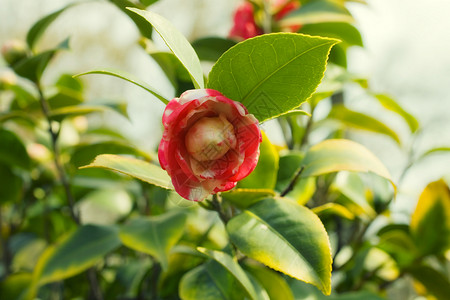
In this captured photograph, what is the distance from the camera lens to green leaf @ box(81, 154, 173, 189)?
1.32ft

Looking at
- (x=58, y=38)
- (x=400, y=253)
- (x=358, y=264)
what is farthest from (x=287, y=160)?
(x=58, y=38)

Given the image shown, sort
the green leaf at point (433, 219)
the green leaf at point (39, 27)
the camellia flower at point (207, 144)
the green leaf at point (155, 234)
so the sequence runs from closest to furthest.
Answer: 1. the camellia flower at point (207, 144)
2. the green leaf at point (155, 234)
3. the green leaf at point (39, 27)
4. the green leaf at point (433, 219)

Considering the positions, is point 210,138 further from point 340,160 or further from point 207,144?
point 340,160

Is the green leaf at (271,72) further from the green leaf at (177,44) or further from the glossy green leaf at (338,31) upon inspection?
the glossy green leaf at (338,31)

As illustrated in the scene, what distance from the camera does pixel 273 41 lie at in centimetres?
39

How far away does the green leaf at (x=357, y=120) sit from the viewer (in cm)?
88

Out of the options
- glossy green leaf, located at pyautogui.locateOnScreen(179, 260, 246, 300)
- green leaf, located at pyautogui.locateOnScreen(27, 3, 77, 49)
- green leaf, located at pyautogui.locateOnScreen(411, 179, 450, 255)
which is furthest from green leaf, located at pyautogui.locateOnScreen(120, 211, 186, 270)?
green leaf, located at pyautogui.locateOnScreen(411, 179, 450, 255)

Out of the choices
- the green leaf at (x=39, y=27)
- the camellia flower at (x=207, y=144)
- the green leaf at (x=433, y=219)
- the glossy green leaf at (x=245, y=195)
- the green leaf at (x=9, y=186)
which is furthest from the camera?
the green leaf at (x=9, y=186)

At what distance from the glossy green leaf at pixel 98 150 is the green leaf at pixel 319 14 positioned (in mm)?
409

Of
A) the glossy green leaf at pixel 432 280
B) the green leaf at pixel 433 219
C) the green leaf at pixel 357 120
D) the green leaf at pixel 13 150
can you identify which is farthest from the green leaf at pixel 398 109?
the green leaf at pixel 13 150

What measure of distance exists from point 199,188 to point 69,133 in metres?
0.85

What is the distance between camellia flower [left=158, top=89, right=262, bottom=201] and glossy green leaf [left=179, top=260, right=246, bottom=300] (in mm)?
180

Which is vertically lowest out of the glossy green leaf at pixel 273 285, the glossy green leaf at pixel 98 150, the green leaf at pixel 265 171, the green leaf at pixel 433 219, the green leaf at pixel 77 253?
the green leaf at pixel 77 253

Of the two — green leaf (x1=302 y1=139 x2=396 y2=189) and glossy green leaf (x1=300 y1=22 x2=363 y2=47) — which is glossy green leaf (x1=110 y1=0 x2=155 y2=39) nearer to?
green leaf (x1=302 y1=139 x2=396 y2=189)
